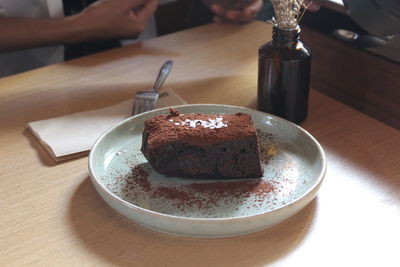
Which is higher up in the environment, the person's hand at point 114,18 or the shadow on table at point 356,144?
the person's hand at point 114,18

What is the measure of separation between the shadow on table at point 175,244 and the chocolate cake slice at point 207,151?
131 mm

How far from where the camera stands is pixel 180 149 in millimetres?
878

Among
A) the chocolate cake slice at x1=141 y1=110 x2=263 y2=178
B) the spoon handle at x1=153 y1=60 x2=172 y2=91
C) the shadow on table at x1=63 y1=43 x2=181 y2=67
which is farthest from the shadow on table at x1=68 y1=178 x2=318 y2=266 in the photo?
the shadow on table at x1=63 y1=43 x2=181 y2=67

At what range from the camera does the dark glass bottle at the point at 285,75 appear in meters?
Result: 1.00

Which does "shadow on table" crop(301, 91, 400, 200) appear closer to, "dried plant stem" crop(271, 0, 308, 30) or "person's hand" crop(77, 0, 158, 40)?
"dried plant stem" crop(271, 0, 308, 30)

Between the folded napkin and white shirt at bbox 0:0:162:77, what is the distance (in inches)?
24.7

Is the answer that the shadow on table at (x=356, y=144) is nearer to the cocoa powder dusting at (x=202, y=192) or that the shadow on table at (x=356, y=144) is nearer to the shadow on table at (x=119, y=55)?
the cocoa powder dusting at (x=202, y=192)

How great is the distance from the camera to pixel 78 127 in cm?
107

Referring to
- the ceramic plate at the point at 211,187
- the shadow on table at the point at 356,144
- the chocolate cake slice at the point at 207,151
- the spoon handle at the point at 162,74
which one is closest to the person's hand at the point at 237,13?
the spoon handle at the point at 162,74

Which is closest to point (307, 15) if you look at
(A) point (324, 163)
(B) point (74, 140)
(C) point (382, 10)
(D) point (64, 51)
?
(C) point (382, 10)

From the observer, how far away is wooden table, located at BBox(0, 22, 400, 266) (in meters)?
0.72

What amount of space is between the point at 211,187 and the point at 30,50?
45.0 inches

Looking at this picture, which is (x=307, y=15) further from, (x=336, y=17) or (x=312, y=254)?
(x=312, y=254)

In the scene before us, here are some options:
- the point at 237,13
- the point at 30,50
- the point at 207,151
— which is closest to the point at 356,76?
the point at 207,151
